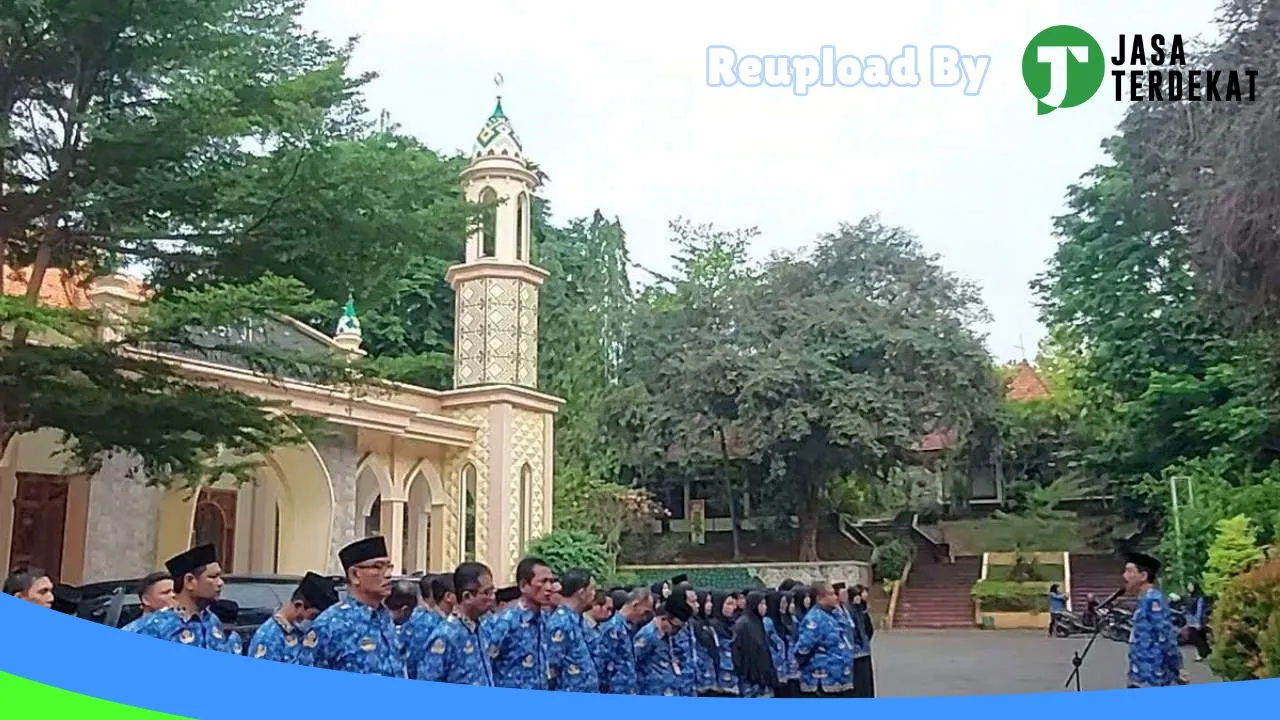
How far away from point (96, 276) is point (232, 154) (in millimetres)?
559

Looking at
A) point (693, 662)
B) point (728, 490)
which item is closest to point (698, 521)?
point (728, 490)

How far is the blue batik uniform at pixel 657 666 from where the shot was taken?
3.79m

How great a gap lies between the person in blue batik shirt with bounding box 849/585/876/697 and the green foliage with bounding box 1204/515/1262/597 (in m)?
1.01

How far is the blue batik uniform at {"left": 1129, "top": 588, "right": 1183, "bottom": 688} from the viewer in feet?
12.6

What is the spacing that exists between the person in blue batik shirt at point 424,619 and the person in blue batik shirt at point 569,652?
0.19 m

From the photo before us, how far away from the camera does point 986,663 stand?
408 cm

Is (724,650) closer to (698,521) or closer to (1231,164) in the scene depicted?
(698,521)

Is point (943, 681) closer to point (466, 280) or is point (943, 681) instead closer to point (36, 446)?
point (466, 280)

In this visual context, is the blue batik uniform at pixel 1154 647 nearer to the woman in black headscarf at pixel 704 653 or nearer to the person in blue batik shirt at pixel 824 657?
the person in blue batik shirt at pixel 824 657

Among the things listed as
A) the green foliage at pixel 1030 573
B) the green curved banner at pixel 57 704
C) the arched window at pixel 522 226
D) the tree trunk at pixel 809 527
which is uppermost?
the arched window at pixel 522 226

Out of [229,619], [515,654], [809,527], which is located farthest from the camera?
[809,527]

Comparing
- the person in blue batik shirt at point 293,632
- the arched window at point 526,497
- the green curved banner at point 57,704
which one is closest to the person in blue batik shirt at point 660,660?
the arched window at point 526,497

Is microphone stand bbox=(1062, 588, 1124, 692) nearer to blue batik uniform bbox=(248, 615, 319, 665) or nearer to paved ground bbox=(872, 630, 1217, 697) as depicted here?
paved ground bbox=(872, 630, 1217, 697)

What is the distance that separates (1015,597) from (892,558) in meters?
0.41
